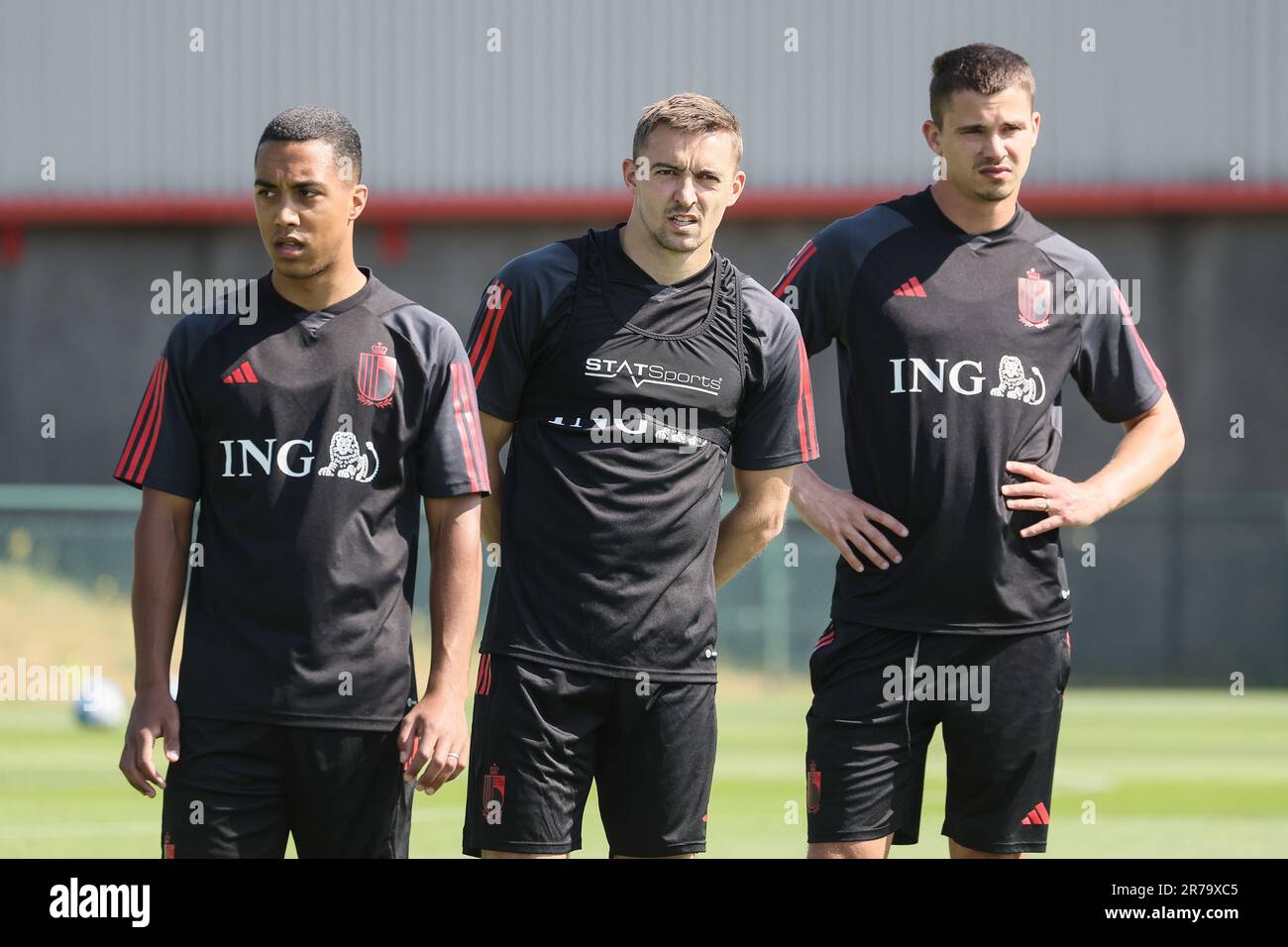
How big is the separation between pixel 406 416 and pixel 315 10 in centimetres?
1594

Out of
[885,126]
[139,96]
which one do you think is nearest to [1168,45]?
[885,126]

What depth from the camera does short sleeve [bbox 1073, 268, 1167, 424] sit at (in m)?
5.29

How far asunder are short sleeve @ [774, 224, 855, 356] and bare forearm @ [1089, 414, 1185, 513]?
0.90 metres

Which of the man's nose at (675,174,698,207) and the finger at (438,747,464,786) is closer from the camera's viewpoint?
the finger at (438,747,464,786)

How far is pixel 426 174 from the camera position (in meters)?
19.1

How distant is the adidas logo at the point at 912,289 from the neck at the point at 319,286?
1.60 m

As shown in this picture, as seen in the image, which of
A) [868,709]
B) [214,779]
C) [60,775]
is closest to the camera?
[214,779]

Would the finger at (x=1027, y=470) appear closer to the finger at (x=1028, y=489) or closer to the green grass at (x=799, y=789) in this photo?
the finger at (x=1028, y=489)

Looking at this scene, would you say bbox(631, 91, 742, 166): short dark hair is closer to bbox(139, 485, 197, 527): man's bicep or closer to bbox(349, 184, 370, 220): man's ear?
bbox(349, 184, 370, 220): man's ear

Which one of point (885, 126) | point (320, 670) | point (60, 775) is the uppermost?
point (885, 126)

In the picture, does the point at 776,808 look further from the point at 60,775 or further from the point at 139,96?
the point at 139,96

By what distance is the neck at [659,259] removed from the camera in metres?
4.79

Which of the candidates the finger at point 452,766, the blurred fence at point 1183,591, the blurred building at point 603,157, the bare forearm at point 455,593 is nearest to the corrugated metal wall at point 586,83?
Result: the blurred building at point 603,157

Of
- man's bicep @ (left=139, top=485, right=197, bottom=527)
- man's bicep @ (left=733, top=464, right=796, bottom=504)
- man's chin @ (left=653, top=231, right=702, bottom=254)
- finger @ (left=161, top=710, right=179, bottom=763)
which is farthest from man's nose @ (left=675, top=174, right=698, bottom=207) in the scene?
finger @ (left=161, top=710, right=179, bottom=763)
